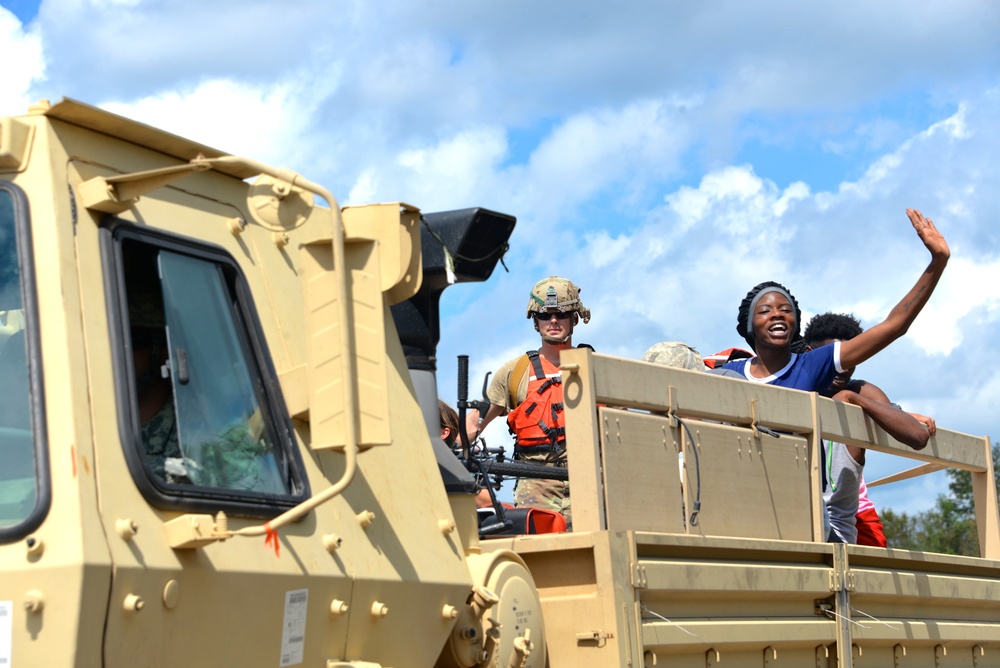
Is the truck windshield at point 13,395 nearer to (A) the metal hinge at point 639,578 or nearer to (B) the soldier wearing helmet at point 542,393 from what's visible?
(A) the metal hinge at point 639,578

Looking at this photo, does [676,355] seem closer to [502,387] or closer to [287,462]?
[502,387]

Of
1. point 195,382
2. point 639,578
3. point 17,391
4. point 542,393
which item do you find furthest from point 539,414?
point 17,391

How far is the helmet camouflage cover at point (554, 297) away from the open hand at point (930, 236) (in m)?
1.55

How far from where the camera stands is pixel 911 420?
5941 mm

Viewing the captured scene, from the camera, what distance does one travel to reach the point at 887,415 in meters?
5.84

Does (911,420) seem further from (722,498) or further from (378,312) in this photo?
(378,312)

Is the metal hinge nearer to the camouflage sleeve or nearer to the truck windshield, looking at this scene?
the truck windshield

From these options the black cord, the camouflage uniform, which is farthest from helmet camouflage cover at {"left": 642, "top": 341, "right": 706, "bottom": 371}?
the black cord

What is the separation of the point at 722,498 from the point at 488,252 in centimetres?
117

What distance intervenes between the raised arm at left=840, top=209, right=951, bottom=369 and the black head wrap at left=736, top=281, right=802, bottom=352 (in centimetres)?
49

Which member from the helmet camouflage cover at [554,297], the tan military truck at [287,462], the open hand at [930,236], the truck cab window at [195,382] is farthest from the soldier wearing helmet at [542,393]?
the truck cab window at [195,382]

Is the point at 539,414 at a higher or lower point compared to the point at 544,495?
higher

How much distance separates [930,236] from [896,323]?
1.71 feet

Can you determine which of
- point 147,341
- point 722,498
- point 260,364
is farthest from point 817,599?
point 147,341
